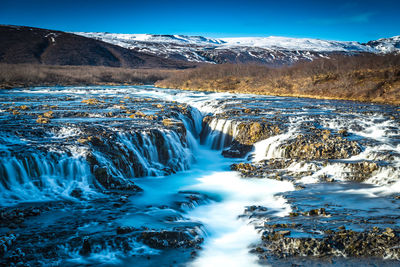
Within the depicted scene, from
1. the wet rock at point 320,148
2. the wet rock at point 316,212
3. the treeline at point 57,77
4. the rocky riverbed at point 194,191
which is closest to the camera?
the rocky riverbed at point 194,191

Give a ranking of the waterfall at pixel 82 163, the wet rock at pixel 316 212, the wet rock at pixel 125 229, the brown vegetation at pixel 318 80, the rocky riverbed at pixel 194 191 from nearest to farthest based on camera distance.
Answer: the rocky riverbed at pixel 194 191 → the wet rock at pixel 125 229 → the wet rock at pixel 316 212 → the waterfall at pixel 82 163 → the brown vegetation at pixel 318 80

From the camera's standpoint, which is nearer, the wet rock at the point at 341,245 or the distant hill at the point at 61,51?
the wet rock at the point at 341,245

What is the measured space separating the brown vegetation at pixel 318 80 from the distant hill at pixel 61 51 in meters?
79.5

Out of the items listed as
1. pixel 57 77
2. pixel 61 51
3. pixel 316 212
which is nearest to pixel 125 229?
pixel 316 212

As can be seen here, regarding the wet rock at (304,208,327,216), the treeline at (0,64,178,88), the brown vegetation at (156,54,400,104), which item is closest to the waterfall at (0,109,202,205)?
the wet rock at (304,208,327,216)

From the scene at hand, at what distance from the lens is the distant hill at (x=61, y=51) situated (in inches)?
4643

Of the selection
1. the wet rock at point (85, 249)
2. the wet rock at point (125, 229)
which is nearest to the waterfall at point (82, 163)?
the wet rock at point (125, 229)

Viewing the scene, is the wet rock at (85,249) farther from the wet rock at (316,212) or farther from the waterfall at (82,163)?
the wet rock at (316,212)

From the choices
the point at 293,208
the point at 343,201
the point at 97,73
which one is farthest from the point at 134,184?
the point at 97,73

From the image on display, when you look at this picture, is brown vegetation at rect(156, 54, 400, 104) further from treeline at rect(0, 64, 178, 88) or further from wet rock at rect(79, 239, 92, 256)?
wet rock at rect(79, 239, 92, 256)

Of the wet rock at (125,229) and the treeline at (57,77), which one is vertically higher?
the treeline at (57,77)

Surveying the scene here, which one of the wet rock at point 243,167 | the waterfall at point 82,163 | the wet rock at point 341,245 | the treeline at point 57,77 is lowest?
the wet rock at point 341,245

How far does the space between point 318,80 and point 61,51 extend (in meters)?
113

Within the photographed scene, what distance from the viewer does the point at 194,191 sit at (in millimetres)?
12414
